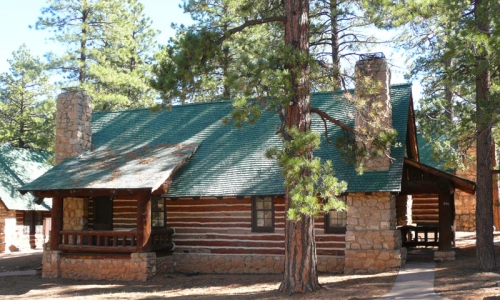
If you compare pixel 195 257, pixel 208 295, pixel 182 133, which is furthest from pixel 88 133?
pixel 208 295

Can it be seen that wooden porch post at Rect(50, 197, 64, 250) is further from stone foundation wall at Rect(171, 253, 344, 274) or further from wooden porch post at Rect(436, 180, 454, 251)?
wooden porch post at Rect(436, 180, 454, 251)

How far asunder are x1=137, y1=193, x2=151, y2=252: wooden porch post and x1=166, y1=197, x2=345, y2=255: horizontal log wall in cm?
196

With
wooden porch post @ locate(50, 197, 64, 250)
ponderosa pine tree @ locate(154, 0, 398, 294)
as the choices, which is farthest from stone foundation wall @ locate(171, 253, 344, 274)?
ponderosa pine tree @ locate(154, 0, 398, 294)

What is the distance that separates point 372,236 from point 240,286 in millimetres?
4080

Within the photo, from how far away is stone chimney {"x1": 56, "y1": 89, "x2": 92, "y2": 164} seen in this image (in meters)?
22.7

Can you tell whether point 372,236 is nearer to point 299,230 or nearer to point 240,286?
point 240,286

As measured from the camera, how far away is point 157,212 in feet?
69.2

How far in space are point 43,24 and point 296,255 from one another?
24.9 metres

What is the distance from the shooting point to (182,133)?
23.2 metres

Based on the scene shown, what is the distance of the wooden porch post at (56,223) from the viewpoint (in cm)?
2025

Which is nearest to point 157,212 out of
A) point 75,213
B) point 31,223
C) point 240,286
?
point 75,213

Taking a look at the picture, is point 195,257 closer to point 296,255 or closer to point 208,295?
point 208,295

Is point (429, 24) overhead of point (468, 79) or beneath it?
overhead

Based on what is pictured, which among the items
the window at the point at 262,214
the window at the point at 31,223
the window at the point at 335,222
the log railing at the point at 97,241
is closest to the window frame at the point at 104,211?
the log railing at the point at 97,241
